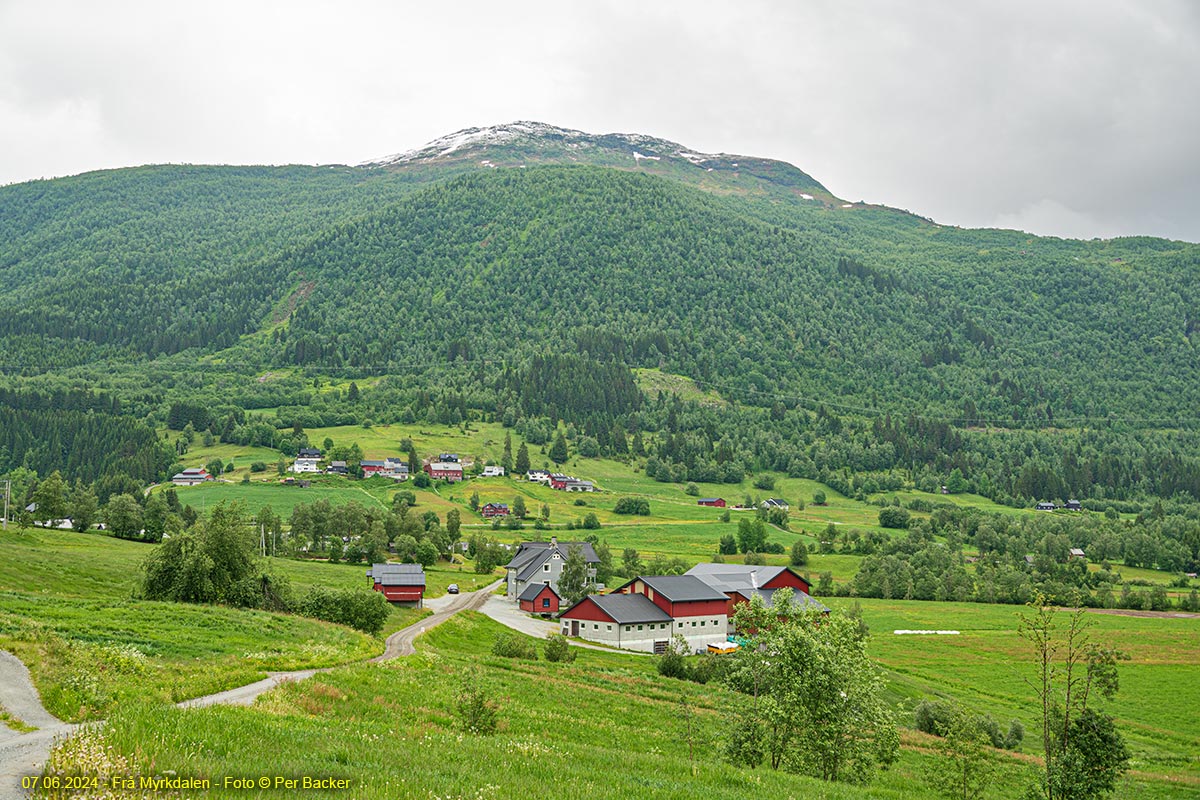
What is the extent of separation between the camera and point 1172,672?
7950cm

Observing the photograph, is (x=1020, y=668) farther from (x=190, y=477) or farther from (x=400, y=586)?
(x=190, y=477)

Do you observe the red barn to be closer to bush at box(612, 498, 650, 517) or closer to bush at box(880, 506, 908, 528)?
bush at box(612, 498, 650, 517)

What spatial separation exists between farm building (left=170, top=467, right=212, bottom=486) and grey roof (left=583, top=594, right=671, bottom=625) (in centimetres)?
12768

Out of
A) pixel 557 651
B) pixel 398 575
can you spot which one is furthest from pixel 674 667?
pixel 398 575

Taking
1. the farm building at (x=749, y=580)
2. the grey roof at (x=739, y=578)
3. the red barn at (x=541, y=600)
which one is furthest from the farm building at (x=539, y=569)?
the farm building at (x=749, y=580)

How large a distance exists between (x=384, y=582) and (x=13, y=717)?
246 feet

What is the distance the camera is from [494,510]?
18088 cm

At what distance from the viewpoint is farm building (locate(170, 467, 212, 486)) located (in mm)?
183050

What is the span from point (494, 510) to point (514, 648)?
391ft

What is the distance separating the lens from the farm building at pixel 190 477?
601 ft

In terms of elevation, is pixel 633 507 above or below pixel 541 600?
above

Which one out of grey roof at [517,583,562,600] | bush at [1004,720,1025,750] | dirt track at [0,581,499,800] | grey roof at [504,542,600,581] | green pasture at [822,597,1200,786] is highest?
dirt track at [0,581,499,800]

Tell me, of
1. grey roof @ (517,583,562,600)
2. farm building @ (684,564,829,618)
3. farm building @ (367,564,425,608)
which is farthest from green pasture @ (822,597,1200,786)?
farm building @ (367,564,425,608)

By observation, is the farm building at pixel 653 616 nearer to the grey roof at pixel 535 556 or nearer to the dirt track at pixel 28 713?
the grey roof at pixel 535 556
